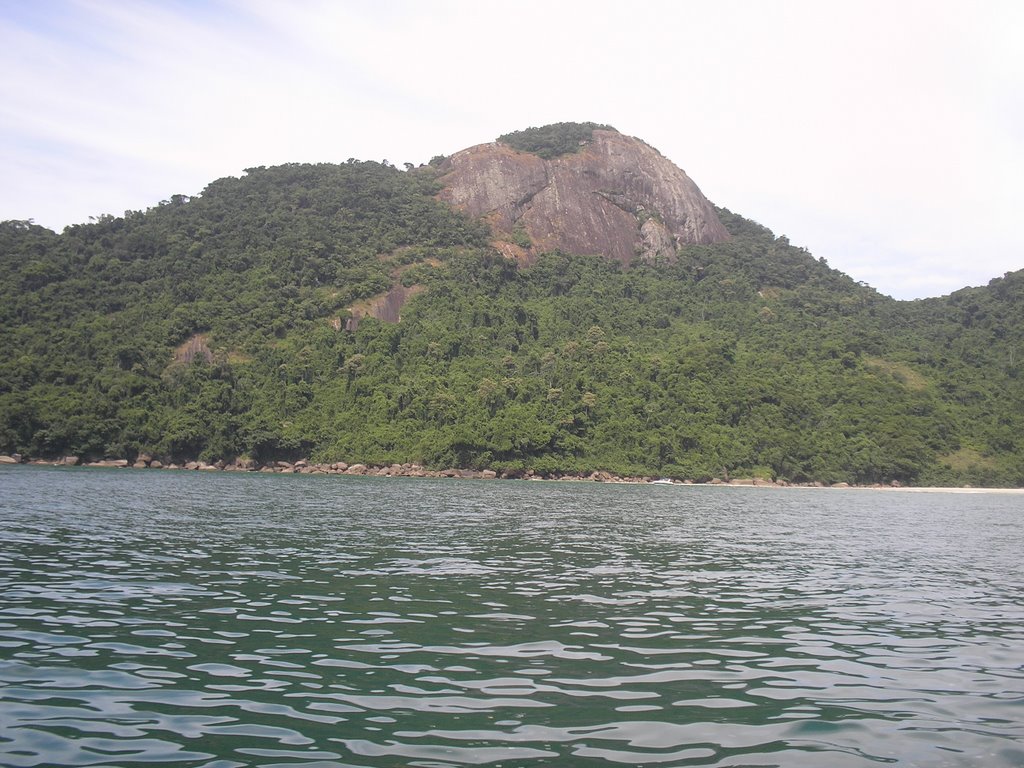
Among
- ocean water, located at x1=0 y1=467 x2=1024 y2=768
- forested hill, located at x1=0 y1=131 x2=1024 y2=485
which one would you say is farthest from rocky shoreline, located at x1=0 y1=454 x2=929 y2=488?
ocean water, located at x1=0 y1=467 x2=1024 y2=768

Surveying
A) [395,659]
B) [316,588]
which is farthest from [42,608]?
[395,659]

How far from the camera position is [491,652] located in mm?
13484

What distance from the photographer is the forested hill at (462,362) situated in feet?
372

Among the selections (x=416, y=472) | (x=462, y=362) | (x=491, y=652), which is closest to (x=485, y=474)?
(x=416, y=472)

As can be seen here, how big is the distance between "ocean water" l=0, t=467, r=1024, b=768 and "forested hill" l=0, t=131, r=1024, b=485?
85519 mm

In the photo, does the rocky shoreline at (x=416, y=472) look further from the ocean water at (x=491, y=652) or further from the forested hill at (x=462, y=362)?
the ocean water at (x=491, y=652)

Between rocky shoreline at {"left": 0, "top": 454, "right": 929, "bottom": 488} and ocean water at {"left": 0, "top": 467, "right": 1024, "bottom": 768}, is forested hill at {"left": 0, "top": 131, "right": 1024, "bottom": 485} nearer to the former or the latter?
rocky shoreline at {"left": 0, "top": 454, "right": 929, "bottom": 488}

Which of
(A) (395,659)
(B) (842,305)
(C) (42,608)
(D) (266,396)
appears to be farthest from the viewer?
(B) (842,305)

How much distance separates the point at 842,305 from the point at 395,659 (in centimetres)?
18554

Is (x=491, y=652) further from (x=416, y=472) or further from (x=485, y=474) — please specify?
(x=416, y=472)

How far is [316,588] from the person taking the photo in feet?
63.5

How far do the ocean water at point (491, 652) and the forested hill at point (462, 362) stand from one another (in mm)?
85519

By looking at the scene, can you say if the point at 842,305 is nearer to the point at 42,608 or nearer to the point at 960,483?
the point at 960,483

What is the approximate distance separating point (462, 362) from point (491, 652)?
127591 mm
